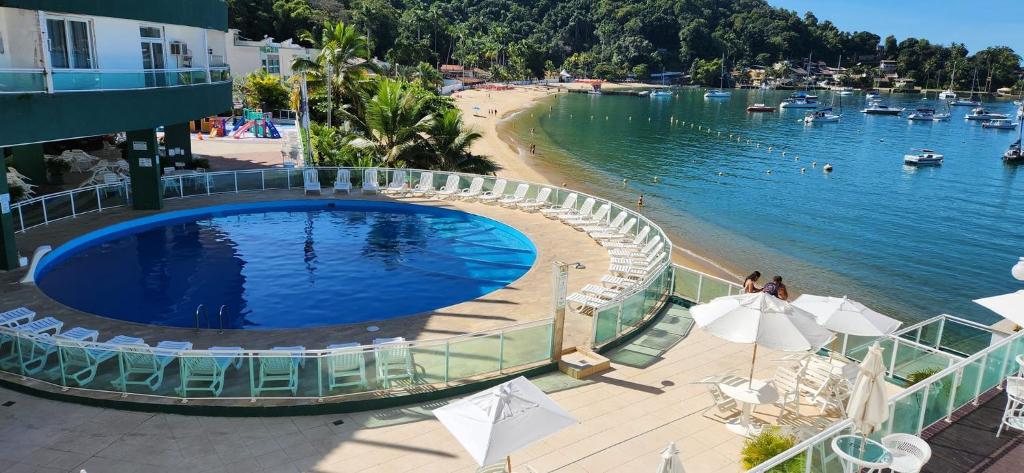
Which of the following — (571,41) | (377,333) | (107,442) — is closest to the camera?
(107,442)

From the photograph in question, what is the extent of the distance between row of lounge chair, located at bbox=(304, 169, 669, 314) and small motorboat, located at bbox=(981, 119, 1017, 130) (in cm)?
10065

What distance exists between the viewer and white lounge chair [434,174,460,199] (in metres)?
27.1

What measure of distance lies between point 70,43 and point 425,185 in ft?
42.2

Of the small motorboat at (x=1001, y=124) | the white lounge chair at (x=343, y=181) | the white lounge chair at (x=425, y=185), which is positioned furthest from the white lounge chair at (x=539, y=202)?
the small motorboat at (x=1001, y=124)

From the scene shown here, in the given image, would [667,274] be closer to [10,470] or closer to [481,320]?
[481,320]

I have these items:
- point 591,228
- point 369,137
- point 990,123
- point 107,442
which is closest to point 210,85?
point 369,137

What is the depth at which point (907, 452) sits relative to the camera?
25.9 ft

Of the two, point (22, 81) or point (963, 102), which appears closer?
point (22, 81)

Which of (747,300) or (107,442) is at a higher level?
(747,300)

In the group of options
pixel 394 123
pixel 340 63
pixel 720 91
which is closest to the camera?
pixel 394 123

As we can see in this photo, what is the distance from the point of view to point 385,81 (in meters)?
30.8

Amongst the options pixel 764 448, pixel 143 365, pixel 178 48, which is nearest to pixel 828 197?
pixel 178 48

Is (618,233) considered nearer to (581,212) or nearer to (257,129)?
(581,212)

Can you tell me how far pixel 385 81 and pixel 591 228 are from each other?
1391 cm
